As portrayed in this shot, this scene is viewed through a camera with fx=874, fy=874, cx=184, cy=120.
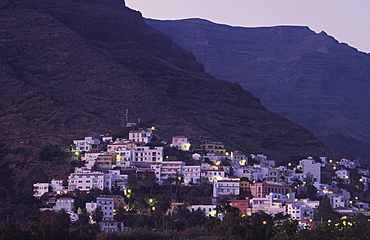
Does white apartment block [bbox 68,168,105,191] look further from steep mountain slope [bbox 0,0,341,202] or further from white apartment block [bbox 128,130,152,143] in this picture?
white apartment block [bbox 128,130,152,143]

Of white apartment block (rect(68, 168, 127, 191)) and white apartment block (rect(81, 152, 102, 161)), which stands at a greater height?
white apartment block (rect(81, 152, 102, 161))

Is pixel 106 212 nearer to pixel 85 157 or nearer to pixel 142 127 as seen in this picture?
pixel 85 157

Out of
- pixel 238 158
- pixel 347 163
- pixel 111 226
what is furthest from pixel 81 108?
pixel 111 226

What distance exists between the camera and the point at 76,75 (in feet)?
602

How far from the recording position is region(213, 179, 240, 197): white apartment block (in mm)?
127188

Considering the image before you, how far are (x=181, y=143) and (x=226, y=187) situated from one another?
930 inches

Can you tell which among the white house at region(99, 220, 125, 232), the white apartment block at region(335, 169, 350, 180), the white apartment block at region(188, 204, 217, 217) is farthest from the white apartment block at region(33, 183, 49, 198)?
the white apartment block at region(335, 169, 350, 180)

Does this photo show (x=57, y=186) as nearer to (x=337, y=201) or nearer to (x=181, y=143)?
(x=181, y=143)

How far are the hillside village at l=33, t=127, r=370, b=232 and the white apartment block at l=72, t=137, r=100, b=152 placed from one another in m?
0.16

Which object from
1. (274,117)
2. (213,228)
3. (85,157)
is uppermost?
(274,117)

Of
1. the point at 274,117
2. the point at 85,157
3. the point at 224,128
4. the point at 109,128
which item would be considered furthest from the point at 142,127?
the point at 274,117

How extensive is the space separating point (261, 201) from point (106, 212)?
73.3ft

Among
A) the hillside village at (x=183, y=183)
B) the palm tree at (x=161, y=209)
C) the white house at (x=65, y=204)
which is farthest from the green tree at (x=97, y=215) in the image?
the palm tree at (x=161, y=209)

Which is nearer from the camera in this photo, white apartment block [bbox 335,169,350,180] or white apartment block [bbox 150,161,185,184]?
white apartment block [bbox 150,161,185,184]
